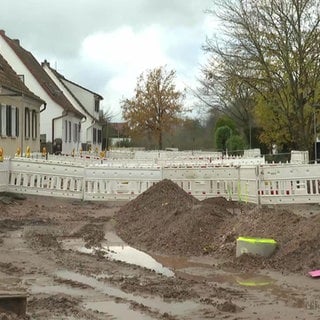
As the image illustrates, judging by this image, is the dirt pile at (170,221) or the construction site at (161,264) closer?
the construction site at (161,264)

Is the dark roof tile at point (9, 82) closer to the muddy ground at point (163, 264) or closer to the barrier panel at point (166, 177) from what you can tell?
the barrier panel at point (166, 177)

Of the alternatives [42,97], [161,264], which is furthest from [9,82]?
[161,264]

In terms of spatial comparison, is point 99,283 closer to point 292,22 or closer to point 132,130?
point 292,22

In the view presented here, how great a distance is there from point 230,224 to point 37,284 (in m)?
4.17

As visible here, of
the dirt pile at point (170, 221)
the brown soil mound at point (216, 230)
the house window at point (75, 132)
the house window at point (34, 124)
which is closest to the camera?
the brown soil mound at point (216, 230)

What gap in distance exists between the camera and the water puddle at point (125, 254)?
8.92 meters

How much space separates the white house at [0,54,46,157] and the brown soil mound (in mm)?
14058

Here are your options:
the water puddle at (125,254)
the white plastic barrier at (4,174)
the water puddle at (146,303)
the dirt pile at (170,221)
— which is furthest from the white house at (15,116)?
the water puddle at (146,303)

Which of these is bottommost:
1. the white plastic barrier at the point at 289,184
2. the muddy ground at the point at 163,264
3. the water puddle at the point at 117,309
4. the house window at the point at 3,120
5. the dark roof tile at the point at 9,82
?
the water puddle at the point at 117,309

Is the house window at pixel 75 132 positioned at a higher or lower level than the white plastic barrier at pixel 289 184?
higher

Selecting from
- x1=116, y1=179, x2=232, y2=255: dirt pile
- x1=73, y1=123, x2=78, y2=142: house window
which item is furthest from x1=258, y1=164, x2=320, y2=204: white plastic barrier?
x1=73, y1=123, x2=78, y2=142: house window

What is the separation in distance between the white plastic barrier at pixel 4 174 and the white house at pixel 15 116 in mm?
6705

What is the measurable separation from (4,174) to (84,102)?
3642cm

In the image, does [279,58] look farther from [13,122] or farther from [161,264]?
[161,264]
